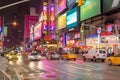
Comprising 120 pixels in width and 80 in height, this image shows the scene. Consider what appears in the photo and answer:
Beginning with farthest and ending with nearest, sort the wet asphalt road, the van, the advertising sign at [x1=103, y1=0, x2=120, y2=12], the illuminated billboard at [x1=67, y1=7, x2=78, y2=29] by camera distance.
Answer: the illuminated billboard at [x1=67, y1=7, x2=78, y2=29] → the advertising sign at [x1=103, y1=0, x2=120, y2=12] → the van → the wet asphalt road

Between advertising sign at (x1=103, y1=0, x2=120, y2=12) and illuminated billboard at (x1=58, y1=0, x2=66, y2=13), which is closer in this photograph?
advertising sign at (x1=103, y1=0, x2=120, y2=12)

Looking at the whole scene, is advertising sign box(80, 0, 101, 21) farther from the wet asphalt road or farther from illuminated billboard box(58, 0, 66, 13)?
the wet asphalt road

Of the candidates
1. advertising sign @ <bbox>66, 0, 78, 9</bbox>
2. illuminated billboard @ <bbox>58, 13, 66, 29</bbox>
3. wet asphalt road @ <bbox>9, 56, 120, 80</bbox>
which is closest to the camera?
wet asphalt road @ <bbox>9, 56, 120, 80</bbox>

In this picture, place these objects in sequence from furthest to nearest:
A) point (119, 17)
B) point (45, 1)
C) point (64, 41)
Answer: point (45, 1)
point (64, 41)
point (119, 17)

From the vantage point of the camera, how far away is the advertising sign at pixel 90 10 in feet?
223

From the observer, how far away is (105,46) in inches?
2461

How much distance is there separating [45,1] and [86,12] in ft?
225

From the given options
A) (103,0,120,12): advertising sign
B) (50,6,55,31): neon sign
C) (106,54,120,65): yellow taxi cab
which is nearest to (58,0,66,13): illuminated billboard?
(50,6,55,31): neon sign

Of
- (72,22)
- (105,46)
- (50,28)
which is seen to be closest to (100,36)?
(105,46)

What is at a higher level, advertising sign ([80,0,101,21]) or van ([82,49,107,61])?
advertising sign ([80,0,101,21])

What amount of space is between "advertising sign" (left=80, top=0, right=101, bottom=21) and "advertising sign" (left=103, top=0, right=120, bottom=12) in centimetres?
172

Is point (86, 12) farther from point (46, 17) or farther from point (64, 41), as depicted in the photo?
point (46, 17)

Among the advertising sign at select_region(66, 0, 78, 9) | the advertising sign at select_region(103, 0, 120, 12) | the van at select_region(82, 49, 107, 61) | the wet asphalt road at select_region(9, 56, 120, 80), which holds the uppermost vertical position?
the advertising sign at select_region(66, 0, 78, 9)

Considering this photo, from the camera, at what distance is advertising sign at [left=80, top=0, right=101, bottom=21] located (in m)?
67.8
